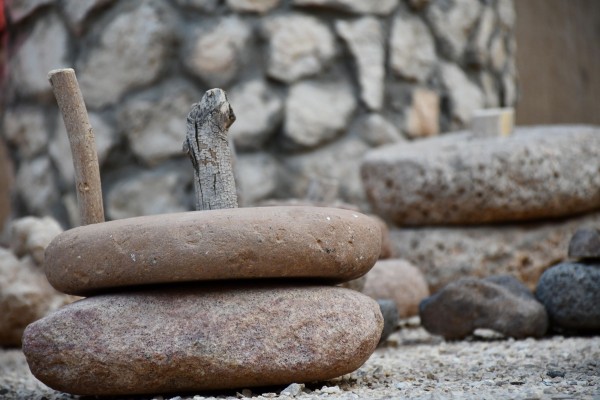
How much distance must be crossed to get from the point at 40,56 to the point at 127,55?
0.56 meters

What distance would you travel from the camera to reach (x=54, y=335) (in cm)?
221

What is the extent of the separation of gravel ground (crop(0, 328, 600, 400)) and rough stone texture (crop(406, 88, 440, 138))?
164 centimetres

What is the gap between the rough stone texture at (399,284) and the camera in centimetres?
355

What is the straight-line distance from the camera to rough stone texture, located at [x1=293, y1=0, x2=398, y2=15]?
14.4 feet

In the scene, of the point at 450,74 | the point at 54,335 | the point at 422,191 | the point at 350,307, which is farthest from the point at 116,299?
the point at 450,74

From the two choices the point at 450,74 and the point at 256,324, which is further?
the point at 450,74

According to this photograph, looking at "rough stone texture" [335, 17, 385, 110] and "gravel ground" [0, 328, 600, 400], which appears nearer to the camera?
"gravel ground" [0, 328, 600, 400]

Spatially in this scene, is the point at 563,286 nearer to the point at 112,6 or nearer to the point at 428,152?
the point at 428,152

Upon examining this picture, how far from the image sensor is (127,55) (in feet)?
14.2

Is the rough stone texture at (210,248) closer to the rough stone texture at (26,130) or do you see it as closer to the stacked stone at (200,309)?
the stacked stone at (200,309)

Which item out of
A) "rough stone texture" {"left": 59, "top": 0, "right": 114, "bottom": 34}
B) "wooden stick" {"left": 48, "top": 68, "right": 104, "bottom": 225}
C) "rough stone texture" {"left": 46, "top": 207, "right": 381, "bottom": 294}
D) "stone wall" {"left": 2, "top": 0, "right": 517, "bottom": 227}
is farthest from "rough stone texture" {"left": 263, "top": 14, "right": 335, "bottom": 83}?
"rough stone texture" {"left": 46, "top": 207, "right": 381, "bottom": 294}

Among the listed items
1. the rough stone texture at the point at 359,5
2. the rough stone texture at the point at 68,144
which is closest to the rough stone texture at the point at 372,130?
the rough stone texture at the point at 359,5

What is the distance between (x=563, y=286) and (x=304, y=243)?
132 cm

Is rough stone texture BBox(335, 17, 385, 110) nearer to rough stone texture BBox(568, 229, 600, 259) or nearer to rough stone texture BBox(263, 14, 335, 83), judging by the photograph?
rough stone texture BBox(263, 14, 335, 83)
